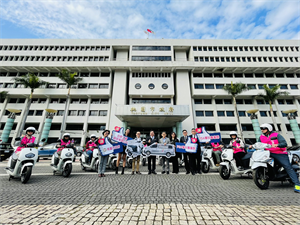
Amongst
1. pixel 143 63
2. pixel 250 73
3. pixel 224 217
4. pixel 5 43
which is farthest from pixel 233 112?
pixel 5 43

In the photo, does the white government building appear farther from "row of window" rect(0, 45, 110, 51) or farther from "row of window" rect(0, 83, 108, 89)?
"row of window" rect(0, 83, 108, 89)

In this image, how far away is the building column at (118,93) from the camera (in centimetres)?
2534

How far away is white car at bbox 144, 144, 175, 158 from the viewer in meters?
6.19

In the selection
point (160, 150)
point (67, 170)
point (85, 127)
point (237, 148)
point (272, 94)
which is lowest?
point (67, 170)

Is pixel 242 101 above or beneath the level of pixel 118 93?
beneath

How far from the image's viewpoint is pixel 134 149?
623 cm

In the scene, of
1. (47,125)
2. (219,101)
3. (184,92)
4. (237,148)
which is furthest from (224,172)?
(47,125)

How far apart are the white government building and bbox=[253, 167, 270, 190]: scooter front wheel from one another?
20599mm

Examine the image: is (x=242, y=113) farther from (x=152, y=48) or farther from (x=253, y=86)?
(x=152, y=48)

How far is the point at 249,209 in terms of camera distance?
8.02 ft

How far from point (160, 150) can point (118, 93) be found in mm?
22234

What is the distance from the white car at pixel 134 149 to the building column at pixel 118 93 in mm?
19416

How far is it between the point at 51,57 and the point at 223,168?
1462 inches

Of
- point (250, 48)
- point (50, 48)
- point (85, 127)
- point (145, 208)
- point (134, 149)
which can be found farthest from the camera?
point (50, 48)
